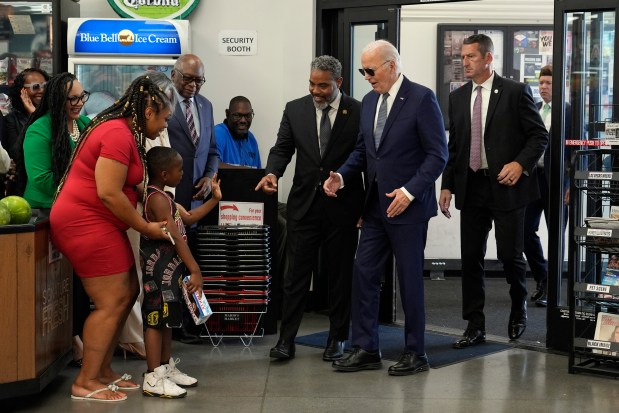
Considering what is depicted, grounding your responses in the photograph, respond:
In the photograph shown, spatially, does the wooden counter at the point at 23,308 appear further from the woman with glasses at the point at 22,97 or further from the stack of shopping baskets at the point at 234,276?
the stack of shopping baskets at the point at 234,276

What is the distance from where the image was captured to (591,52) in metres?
6.09

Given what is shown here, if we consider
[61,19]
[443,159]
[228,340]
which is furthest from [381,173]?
[61,19]

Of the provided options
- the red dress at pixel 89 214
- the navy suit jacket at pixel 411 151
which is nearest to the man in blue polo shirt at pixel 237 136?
the navy suit jacket at pixel 411 151

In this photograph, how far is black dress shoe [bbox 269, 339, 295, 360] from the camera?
597cm

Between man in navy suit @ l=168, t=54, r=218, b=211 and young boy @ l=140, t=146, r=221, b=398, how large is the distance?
47.6 inches

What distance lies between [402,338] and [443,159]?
1.68 m

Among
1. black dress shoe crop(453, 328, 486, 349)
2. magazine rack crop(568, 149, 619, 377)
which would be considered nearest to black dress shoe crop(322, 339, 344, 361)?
black dress shoe crop(453, 328, 486, 349)

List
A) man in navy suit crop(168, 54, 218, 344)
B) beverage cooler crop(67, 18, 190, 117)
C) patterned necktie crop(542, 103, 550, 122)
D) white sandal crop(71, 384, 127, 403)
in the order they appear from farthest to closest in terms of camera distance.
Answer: patterned necktie crop(542, 103, 550, 122)
beverage cooler crop(67, 18, 190, 117)
man in navy suit crop(168, 54, 218, 344)
white sandal crop(71, 384, 127, 403)

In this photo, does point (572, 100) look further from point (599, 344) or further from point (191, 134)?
point (191, 134)

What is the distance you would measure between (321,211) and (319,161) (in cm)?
30

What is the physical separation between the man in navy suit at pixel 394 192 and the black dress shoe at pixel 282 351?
1.23 feet

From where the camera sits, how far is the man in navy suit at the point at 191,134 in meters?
6.32

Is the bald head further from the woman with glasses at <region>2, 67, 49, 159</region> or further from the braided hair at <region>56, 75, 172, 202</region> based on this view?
the braided hair at <region>56, 75, 172, 202</region>

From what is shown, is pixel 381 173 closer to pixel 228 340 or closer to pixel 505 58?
pixel 228 340
